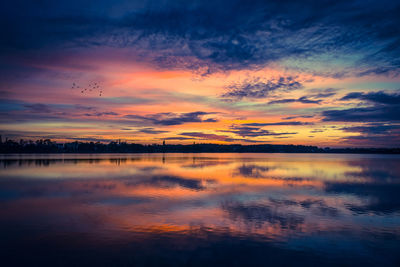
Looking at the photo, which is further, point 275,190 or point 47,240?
point 275,190

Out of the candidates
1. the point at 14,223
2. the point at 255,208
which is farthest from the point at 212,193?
the point at 14,223

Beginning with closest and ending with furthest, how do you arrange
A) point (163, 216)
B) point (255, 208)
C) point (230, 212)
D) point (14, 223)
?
point (14, 223)
point (163, 216)
point (230, 212)
point (255, 208)

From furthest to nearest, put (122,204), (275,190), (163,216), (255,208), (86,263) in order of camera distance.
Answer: (275,190)
(122,204)
(255,208)
(163,216)
(86,263)

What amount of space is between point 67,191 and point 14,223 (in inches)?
414

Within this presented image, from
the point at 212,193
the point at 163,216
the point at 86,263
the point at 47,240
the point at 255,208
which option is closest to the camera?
the point at 86,263

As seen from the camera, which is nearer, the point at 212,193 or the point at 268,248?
the point at 268,248

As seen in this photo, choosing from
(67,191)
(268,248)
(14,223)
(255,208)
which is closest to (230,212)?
(255,208)

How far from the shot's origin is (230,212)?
16641mm

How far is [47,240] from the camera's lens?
38.2ft

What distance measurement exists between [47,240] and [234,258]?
798 centimetres

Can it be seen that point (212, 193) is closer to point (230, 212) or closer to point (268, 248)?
point (230, 212)

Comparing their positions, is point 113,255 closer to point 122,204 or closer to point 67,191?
point 122,204

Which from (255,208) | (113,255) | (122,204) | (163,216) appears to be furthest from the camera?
(122,204)

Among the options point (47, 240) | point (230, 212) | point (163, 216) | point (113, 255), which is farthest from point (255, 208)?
point (47, 240)
